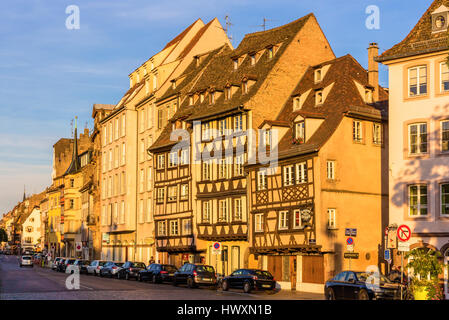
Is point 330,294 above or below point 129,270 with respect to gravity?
above

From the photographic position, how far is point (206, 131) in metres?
53.5

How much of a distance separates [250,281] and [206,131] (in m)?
18.0

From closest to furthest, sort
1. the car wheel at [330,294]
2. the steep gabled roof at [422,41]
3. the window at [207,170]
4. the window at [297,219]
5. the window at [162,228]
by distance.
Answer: the car wheel at [330,294] < the steep gabled roof at [422,41] < the window at [297,219] < the window at [207,170] < the window at [162,228]

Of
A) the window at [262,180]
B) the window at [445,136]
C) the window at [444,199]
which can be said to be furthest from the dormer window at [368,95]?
the window at [444,199]

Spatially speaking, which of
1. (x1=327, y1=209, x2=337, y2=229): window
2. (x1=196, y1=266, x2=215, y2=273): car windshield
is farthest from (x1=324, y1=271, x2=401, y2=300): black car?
(x1=196, y1=266, x2=215, y2=273): car windshield

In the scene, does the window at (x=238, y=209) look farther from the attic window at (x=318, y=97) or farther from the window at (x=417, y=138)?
the window at (x=417, y=138)

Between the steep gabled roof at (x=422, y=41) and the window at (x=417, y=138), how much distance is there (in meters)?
3.70

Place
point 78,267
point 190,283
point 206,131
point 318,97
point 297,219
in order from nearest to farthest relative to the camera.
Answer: point 190,283, point 297,219, point 318,97, point 206,131, point 78,267

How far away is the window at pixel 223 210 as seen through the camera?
50.1m

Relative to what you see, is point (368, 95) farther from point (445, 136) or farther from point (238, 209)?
point (238, 209)

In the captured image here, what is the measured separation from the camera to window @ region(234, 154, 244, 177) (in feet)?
160

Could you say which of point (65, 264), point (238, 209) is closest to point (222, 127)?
point (238, 209)
